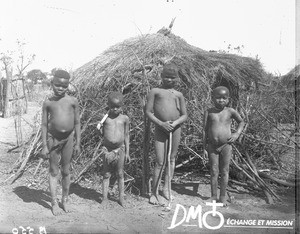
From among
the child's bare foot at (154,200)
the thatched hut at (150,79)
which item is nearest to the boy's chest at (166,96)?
the thatched hut at (150,79)

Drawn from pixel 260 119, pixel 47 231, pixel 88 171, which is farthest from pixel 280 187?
pixel 47 231

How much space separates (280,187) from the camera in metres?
4.96

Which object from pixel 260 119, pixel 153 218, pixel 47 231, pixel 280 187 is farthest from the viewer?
pixel 260 119

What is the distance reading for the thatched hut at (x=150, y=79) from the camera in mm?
5238

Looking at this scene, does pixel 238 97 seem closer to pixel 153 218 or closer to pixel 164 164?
pixel 164 164

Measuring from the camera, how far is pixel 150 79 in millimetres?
5137

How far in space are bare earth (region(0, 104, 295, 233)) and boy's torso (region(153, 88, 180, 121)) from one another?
44.1 inches

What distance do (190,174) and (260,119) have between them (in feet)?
5.48

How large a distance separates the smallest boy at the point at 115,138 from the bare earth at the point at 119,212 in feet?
1.00

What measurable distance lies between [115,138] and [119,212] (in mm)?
872

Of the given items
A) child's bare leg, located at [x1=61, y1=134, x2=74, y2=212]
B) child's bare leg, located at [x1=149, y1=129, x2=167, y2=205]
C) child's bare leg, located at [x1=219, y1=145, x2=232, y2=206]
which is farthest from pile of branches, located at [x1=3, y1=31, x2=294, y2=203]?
child's bare leg, located at [x1=61, y1=134, x2=74, y2=212]

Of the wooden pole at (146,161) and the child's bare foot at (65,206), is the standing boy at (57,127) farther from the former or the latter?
the wooden pole at (146,161)

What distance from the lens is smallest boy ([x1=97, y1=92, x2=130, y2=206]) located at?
3.93 meters

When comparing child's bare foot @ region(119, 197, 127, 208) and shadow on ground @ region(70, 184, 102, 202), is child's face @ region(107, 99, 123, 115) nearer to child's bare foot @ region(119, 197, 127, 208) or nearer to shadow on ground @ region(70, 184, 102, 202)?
child's bare foot @ region(119, 197, 127, 208)
